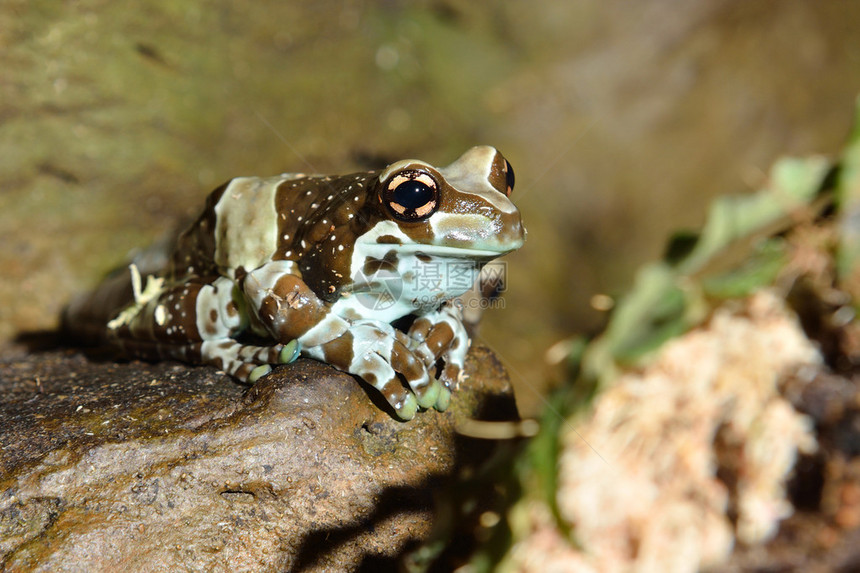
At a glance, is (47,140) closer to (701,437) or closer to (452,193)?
(452,193)

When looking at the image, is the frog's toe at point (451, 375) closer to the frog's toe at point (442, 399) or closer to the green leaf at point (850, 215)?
the frog's toe at point (442, 399)

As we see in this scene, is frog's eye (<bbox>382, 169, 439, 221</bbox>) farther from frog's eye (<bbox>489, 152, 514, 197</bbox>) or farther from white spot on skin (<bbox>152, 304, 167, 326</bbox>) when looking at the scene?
white spot on skin (<bbox>152, 304, 167, 326</bbox>)

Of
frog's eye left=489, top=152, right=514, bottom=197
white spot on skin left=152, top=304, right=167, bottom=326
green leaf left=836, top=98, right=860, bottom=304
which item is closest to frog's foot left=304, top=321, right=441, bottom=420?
frog's eye left=489, top=152, right=514, bottom=197

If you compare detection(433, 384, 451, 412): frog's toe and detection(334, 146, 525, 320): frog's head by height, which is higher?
detection(334, 146, 525, 320): frog's head

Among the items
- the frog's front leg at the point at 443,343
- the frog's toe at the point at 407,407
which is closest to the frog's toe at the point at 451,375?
the frog's front leg at the point at 443,343

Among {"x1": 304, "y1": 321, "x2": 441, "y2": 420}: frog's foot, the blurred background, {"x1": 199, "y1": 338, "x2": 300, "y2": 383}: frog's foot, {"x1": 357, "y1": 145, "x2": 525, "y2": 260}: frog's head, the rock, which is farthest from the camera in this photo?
the blurred background

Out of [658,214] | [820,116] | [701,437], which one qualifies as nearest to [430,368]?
[701,437]
